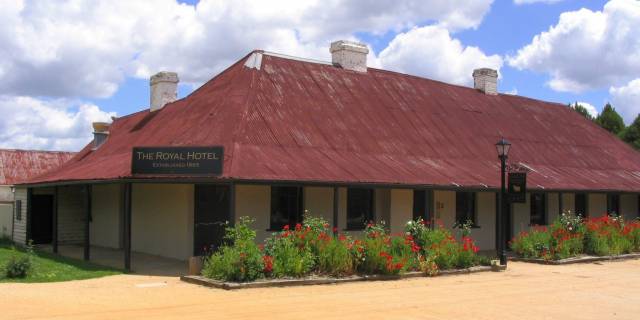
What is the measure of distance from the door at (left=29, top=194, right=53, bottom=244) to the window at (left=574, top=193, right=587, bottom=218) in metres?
18.6

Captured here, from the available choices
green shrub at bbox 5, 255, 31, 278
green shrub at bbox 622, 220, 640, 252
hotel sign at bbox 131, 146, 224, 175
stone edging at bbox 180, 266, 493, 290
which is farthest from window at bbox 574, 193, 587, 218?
green shrub at bbox 5, 255, 31, 278

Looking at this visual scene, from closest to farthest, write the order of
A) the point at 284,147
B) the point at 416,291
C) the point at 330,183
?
1. the point at 416,291
2. the point at 330,183
3. the point at 284,147

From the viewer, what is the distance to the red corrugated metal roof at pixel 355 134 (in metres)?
17.3

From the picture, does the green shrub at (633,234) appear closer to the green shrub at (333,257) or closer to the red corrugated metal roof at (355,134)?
the red corrugated metal roof at (355,134)

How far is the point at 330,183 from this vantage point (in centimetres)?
1608

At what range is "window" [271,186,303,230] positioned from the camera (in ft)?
59.3

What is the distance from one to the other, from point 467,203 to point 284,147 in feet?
25.1

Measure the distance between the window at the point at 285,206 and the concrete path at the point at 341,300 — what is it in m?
4.29

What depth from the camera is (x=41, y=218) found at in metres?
24.4

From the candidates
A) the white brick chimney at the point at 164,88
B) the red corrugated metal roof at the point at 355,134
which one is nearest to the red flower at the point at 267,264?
the red corrugated metal roof at the point at 355,134

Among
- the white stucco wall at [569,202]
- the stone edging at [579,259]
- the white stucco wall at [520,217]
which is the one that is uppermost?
the white stucco wall at [569,202]

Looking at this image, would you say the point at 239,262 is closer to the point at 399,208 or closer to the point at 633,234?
the point at 399,208

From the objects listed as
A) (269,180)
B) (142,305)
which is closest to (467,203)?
(269,180)

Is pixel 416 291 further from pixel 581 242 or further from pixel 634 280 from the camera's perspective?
pixel 581 242
